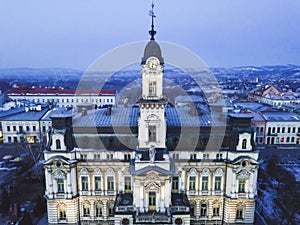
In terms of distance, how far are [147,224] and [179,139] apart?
12.3m

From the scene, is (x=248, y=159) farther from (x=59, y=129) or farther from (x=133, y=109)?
(x=59, y=129)

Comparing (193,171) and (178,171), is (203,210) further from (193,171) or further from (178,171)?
(178,171)

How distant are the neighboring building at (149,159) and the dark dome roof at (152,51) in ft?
0.47

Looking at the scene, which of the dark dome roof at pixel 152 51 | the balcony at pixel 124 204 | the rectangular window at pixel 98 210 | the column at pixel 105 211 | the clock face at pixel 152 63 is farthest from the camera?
the rectangular window at pixel 98 210

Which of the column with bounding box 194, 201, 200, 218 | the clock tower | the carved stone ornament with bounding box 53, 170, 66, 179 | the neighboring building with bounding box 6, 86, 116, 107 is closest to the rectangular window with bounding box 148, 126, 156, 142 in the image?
the clock tower

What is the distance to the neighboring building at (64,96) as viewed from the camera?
125625 mm

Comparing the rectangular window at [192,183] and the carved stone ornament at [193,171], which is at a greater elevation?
the carved stone ornament at [193,171]

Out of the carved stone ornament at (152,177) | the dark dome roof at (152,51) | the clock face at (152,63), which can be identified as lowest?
the carved stone ornament at (152,177)

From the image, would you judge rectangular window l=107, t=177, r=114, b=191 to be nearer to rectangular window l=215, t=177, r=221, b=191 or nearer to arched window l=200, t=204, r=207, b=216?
arched window l=200, t=204, r=207, b=216

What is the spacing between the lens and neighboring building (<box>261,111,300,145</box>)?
75688mm

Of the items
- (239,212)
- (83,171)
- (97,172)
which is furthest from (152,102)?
(239,212)

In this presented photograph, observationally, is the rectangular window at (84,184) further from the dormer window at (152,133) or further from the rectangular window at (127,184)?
the dormer window at (152,133)

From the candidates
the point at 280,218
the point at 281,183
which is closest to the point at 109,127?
the point at 280,218

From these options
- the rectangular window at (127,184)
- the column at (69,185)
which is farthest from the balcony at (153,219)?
the column at (69,185)
